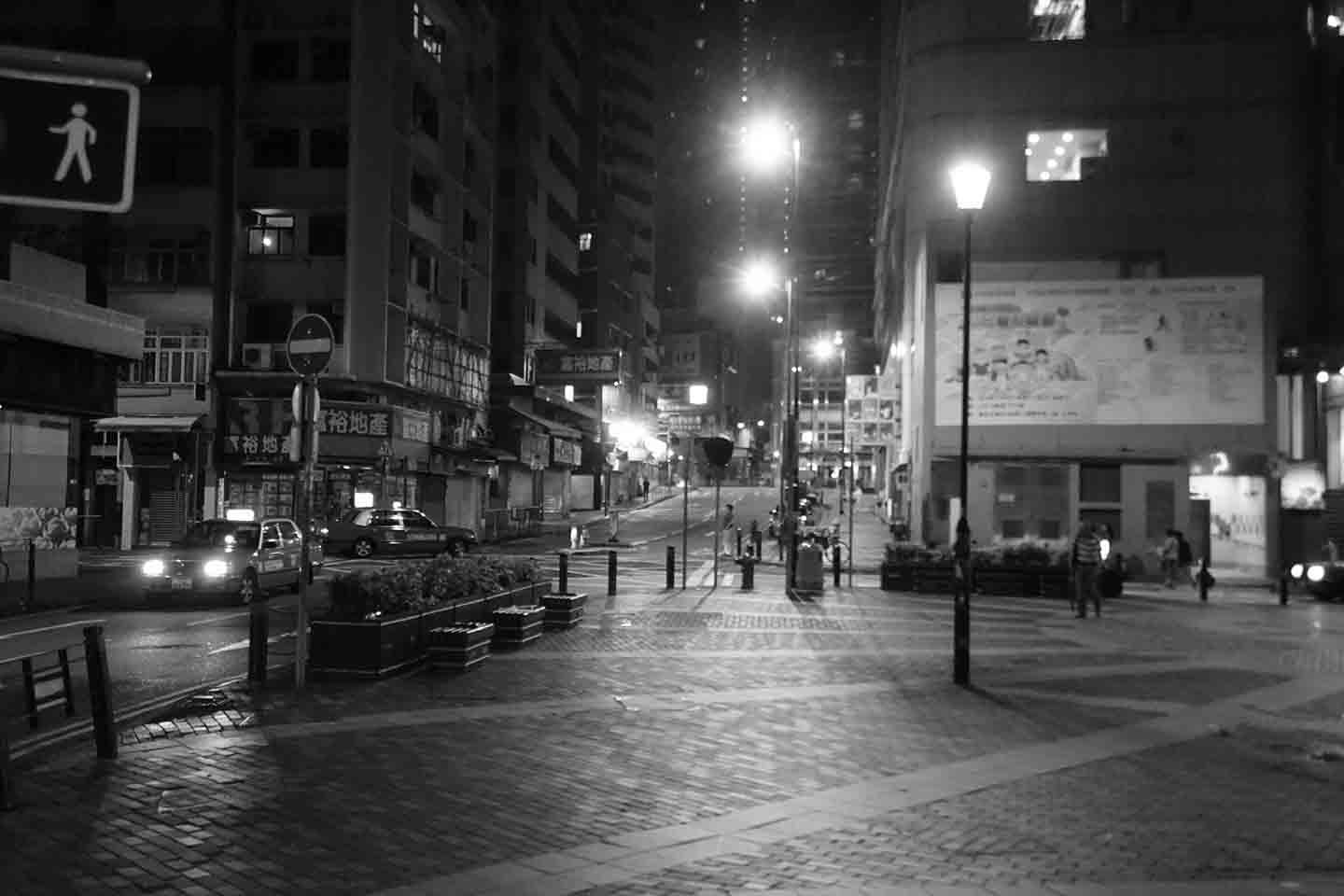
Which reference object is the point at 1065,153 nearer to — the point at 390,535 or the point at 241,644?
the point at 390,535

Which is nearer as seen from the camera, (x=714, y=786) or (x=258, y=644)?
(x=714, y=786)

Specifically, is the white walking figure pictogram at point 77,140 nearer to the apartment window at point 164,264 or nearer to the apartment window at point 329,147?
the apartment window at point 329,147

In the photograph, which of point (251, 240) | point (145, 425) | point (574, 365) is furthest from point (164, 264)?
point (574, 365)

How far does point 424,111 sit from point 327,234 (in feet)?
25.4

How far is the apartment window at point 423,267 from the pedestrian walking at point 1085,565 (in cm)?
2999

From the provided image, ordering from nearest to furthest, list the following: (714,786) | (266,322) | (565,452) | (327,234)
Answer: (714,786) < (327,234) < (266,322) < (565,452)

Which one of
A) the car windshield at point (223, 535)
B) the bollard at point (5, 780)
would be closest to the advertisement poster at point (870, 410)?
the car windshield at point (223, 535)

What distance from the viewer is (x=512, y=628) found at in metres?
14.1

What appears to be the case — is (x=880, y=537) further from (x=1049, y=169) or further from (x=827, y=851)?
(x=827, y=851)

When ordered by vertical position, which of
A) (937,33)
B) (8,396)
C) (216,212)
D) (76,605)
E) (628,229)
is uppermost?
(628,229)

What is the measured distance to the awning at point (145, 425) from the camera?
1449 inches

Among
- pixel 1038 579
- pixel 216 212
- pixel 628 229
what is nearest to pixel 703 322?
pixel 628 229

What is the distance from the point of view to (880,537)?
1924 inches

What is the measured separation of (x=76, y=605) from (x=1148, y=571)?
27.5 metres
